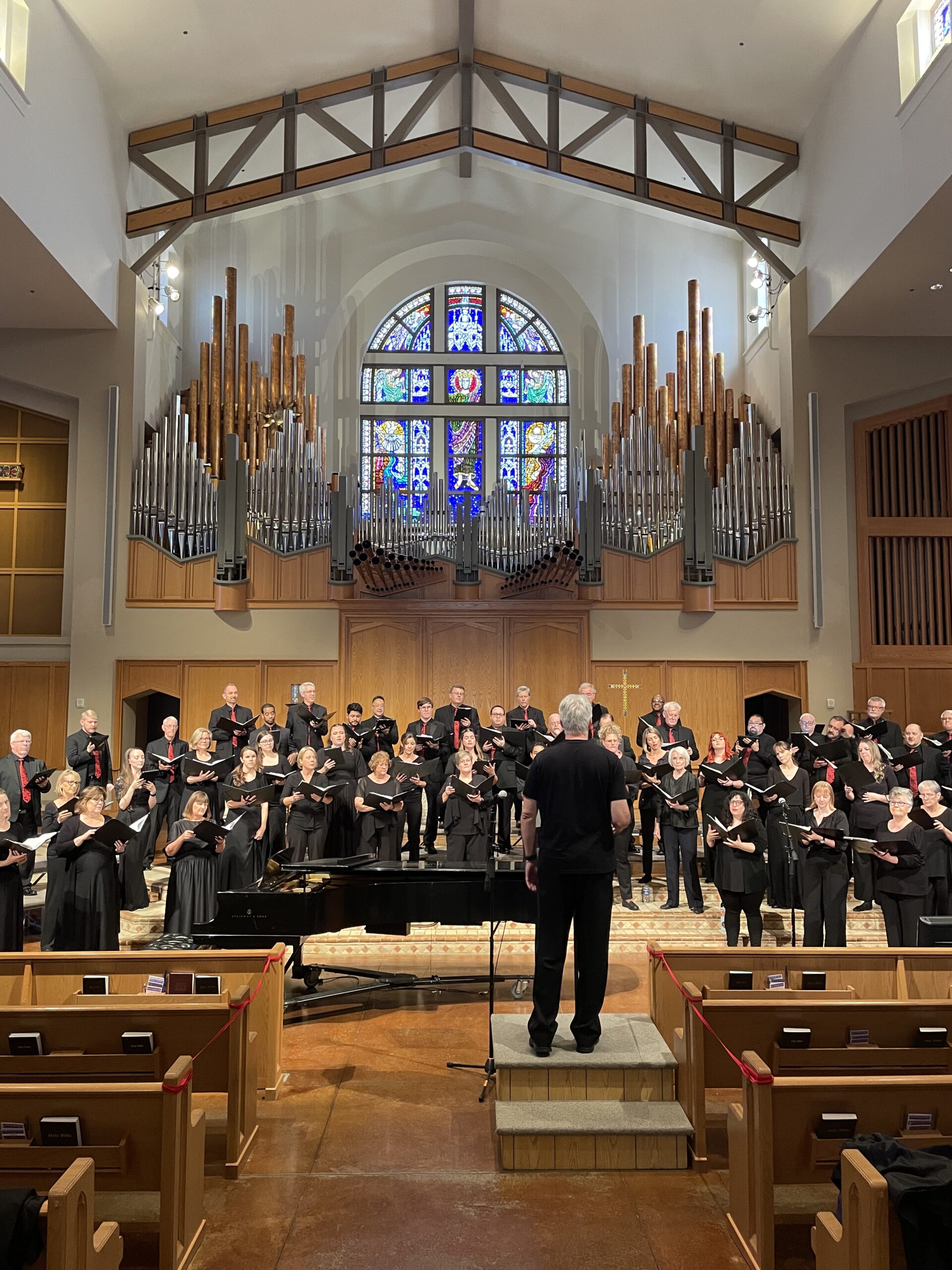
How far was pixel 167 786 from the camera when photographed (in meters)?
9.59

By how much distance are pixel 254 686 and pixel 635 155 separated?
26.4 feet

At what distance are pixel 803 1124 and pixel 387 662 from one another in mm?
10173

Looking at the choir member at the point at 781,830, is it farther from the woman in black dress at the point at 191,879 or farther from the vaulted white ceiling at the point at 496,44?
the vaulted white ceiling at the point at 496,44

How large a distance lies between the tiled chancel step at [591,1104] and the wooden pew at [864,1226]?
1.37 meters

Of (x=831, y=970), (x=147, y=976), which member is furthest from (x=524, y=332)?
(x=147, y=976)

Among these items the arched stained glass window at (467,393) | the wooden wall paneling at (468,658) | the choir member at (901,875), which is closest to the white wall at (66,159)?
the arched stained glass window at (467,393)

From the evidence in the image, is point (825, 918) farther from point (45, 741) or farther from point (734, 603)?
point (45, 741)

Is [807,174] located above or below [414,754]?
above

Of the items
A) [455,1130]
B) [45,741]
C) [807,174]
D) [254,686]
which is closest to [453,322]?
[807,174]

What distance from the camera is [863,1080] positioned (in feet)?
10.9

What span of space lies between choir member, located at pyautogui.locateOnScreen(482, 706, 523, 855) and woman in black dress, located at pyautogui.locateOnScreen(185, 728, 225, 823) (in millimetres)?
2349

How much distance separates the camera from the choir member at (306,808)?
327 inches

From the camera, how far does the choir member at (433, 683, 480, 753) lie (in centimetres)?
1023

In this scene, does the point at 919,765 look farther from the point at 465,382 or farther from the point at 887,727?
the point at 465,382
